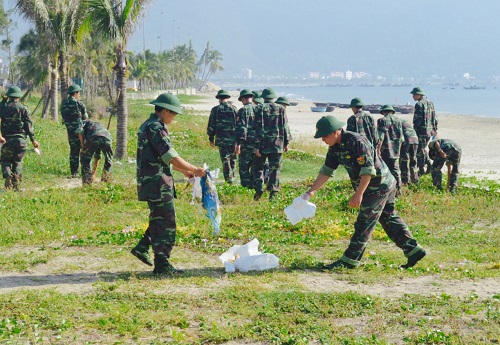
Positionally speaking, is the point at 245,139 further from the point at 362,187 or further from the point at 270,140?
the point at 362,187

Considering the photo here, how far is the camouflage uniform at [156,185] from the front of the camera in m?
7.79

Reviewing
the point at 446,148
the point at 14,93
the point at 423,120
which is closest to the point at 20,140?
the point at 14,93

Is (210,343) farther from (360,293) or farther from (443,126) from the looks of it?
(443,126)

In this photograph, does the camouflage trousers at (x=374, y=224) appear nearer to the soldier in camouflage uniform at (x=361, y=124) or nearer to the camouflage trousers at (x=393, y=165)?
the soldier in camouflage uniform at (x=361, y=124)

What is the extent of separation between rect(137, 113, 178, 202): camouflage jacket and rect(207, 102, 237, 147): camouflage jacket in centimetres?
790

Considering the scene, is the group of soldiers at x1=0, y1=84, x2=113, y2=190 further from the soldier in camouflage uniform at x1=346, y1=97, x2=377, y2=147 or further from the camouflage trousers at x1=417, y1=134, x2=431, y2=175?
the camouflage trousers at x1=417, y1=134, x2=431, y2=175

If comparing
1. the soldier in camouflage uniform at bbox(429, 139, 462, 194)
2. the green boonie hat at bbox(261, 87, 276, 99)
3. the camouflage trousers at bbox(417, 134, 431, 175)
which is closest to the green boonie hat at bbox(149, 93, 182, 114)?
the green boonie hat at bbox(261, 87, 276, 99)

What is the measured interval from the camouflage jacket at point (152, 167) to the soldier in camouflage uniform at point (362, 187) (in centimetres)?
178

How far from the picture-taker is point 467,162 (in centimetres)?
2508

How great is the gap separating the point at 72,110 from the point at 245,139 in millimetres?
4249

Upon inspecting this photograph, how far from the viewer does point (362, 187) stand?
801 centimetres

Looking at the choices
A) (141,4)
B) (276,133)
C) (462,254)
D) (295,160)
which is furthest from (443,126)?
(462,254)

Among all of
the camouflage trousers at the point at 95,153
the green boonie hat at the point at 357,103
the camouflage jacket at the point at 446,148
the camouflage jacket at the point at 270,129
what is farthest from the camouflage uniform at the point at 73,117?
the camouflage jacket at the point at 446,148

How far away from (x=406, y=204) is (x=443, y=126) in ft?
129
